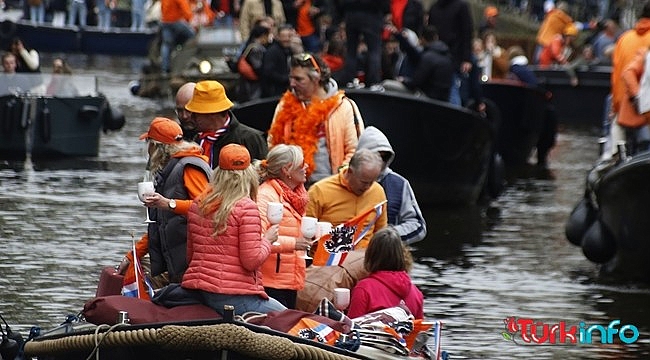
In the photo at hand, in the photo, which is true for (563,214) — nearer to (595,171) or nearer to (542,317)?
(595,171)

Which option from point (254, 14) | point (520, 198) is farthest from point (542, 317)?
point (254, 14)

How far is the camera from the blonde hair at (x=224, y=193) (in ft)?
28.7

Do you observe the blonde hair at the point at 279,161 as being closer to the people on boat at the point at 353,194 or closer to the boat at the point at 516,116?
the people on boat at the point at 353,194

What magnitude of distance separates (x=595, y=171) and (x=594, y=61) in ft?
64.6

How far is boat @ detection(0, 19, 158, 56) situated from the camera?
44438 mm

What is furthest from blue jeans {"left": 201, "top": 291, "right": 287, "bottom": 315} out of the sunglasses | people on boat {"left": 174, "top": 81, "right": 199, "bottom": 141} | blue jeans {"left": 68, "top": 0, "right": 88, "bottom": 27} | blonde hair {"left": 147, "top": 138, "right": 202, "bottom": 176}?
blue jeans {"left": 68, "top": 0, "right": 88, "bottom": 27}

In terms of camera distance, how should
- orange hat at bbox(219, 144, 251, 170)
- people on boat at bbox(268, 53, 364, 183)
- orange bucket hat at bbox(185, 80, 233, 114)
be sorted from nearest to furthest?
orange hat at bbox(219, 144, 251, 170) → orange bucket hat at bbox(185, 80, 233, 114) → people on boat at bbox(268, 53, 364, 183)

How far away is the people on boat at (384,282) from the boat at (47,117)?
11.2 metres

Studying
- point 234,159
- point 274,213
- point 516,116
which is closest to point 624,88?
point 516,116

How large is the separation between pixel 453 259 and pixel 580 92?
18.4 metres

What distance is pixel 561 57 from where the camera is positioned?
37.2 m

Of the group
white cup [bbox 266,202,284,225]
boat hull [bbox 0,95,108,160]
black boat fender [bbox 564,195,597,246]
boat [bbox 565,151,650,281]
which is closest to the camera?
white cup [bbox 266,202,284,225]

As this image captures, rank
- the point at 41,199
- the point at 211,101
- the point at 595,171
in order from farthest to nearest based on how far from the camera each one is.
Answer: the point at 41,199 < the point at 595,171 < the point at 211,101

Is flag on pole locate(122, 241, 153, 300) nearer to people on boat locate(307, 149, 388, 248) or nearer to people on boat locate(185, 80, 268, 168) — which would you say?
people on boat locate(185, 80, 268, 168)
